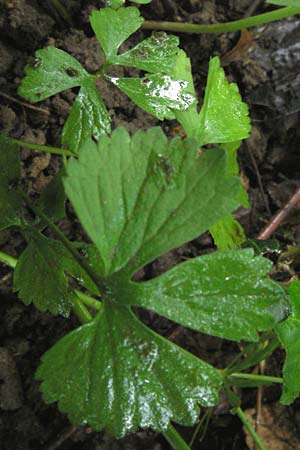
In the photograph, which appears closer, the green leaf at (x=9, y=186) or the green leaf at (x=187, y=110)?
the green leaf at (x=9, y=186)

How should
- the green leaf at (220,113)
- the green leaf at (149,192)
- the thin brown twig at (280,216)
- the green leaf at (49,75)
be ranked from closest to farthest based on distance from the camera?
the green leaf at (149,192), the green leaf at (49,75), the green leaf at (220,113), the thin brown twig at (280,216)

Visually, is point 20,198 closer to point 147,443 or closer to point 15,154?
point 15,154

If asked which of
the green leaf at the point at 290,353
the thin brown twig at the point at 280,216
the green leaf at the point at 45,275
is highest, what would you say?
the green leaf at the point at 45,275

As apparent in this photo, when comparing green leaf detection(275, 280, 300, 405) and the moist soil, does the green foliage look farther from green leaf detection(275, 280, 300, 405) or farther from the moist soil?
the moist soil

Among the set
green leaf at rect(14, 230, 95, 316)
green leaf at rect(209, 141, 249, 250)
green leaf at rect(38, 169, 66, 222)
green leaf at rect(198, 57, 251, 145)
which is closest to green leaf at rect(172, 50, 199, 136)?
green leaf at rect(198, 57, 251, 145)

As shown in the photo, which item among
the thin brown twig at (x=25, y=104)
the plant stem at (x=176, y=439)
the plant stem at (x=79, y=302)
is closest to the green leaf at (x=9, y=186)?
the plant stem at (x=79, y=302)

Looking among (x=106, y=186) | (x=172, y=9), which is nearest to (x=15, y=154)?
(x=106, y=186)

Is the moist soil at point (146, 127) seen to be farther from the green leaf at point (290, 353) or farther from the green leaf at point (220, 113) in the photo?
the green leaf at point (290, 353)

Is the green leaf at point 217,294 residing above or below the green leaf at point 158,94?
below
